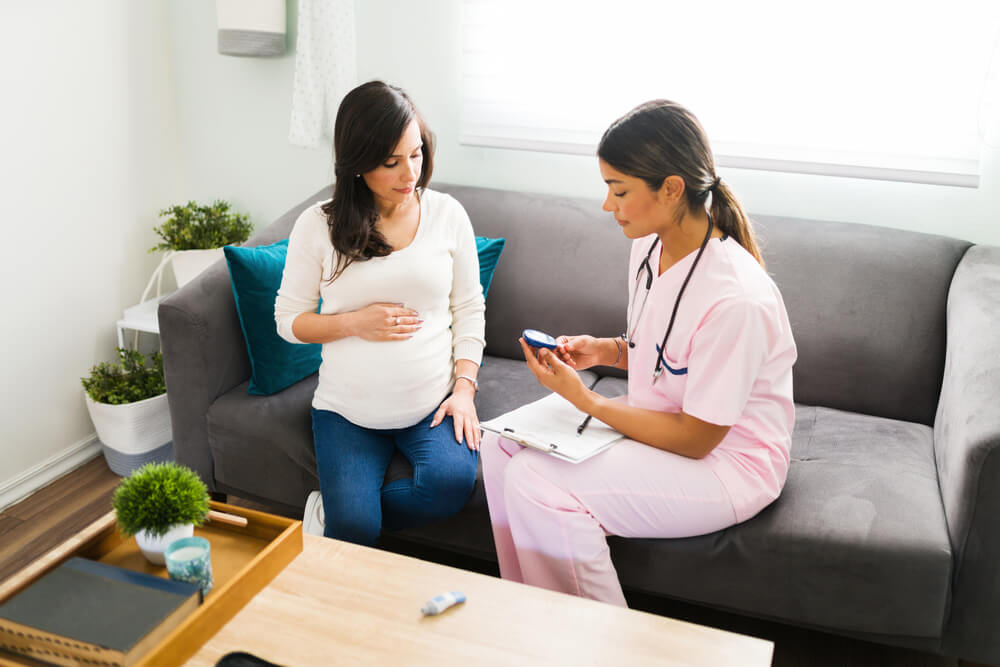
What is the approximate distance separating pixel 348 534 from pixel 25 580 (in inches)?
23.2

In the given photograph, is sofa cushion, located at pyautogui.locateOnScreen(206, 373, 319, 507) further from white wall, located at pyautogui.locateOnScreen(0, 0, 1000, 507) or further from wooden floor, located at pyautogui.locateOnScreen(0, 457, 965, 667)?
white wall, located at pyautogui.locateOnScreen(0, 0, 1000, 507)

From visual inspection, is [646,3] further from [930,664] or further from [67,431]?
[67,431]

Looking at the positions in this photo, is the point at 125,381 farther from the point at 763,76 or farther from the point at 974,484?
the point at 974,484

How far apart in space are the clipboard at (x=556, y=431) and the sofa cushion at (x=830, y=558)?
22cm

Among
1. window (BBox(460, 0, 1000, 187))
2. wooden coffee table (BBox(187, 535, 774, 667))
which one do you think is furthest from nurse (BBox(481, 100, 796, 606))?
window (BBox(460, 0, 1000, 187))

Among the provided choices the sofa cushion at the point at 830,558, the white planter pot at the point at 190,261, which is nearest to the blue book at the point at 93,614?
the sofa cushion at the point at 830,558

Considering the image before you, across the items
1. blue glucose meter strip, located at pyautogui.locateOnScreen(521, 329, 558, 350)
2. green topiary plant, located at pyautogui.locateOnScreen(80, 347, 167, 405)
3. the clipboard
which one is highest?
blue glucose meter strip, located at pyautogui.locateOnScreen(521, 329, 558, 350)

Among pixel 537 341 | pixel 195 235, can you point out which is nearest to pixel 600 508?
pixel 537 341

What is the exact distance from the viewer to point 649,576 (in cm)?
160

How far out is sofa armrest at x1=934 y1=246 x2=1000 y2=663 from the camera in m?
1.42

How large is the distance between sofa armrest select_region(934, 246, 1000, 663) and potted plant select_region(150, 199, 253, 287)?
2.01 m

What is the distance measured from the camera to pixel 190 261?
254 cm

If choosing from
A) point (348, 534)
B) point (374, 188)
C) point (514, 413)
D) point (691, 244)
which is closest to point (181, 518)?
point (348, 534)

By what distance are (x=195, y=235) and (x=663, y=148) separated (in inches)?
67.1
